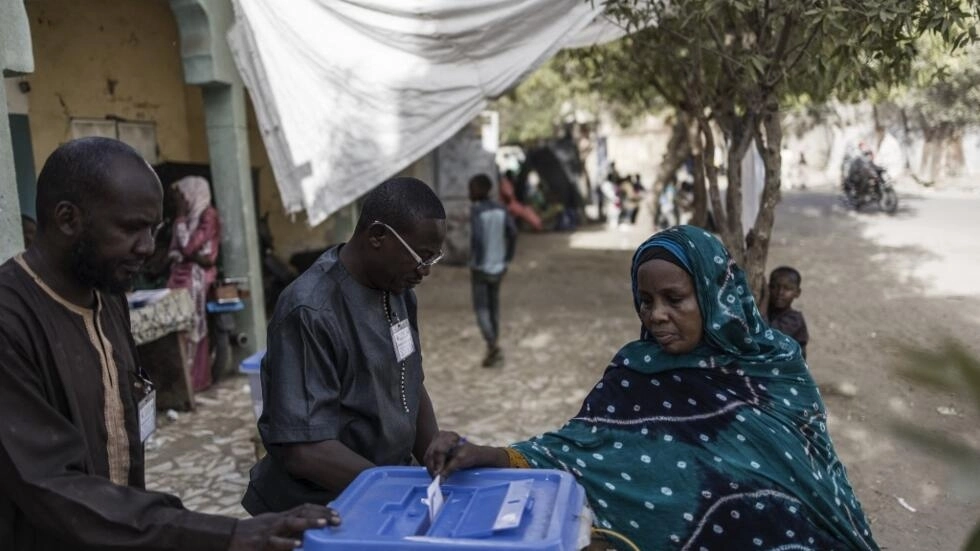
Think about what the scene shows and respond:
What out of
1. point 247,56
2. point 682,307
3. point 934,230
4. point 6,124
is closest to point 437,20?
point 247,56

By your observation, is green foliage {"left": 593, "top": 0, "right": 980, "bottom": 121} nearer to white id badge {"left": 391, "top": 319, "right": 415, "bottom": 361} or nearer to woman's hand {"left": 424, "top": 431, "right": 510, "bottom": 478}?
white id badge {"left": 391, "top": 319, "right": 415, "bottom": 361}

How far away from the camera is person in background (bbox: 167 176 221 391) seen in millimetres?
6328

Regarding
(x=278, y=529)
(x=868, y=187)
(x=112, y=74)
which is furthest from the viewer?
(x=868, y=187)

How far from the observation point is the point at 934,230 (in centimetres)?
1438

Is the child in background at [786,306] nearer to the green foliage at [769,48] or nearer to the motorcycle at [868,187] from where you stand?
the green foliage at [769,48]

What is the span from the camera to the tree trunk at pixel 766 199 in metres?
4.74

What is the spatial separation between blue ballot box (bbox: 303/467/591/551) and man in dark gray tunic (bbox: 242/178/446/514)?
17 centimetres

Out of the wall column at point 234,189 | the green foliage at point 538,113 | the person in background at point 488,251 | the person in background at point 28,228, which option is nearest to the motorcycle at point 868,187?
the green foliage at point 538,113

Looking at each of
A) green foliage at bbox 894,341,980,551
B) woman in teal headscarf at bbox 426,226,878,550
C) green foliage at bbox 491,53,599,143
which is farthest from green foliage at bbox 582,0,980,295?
green foliage at bbox 491,53,599,143

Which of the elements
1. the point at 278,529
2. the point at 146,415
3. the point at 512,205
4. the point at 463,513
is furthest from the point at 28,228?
the point at 512,205

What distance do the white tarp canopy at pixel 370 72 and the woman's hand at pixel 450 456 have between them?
4030mm

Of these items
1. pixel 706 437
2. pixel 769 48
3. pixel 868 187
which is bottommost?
pixel 868 187

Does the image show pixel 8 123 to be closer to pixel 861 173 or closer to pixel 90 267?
pixel 90 267

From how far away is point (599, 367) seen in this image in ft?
23.3
